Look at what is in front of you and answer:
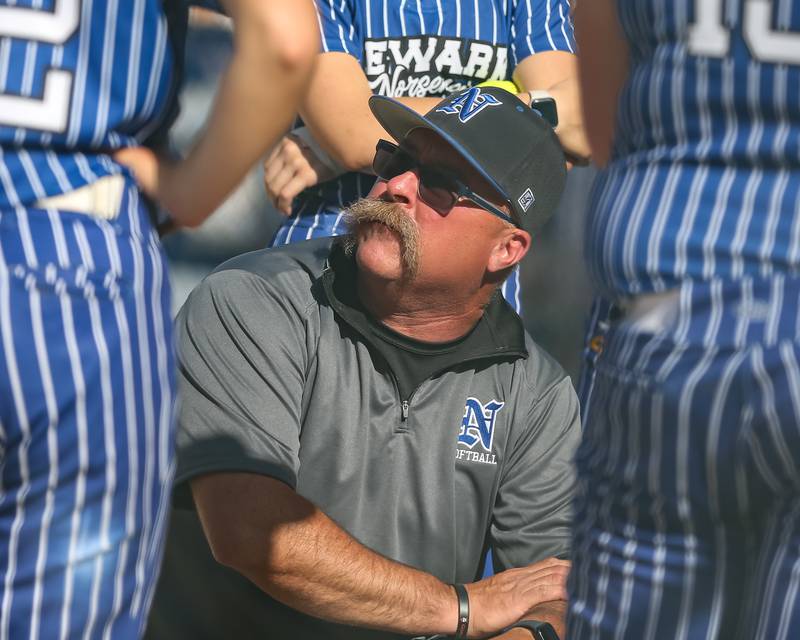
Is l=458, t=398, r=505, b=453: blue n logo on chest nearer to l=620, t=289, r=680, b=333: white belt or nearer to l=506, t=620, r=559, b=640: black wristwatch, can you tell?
l=506, t=620, r=559, b=640: black wristwatch

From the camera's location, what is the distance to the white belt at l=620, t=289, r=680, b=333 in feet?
4.62

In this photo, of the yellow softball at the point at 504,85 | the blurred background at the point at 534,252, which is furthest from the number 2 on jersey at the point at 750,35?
the blurred background at the point at 534,252

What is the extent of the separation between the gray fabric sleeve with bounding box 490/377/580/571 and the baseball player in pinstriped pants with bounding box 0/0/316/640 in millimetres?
1257

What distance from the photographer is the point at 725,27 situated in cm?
140

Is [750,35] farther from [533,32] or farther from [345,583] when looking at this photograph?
[533,32]

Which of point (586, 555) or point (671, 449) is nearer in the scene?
point (671, 449)

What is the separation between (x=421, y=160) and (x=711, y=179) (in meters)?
1.25

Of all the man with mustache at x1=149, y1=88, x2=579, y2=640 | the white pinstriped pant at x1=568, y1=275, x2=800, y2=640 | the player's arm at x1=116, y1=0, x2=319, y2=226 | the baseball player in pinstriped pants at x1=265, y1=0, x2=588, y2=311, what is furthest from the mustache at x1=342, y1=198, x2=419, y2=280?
the white pinstriped pant at x1=568, y1=275, x2=800, y2=640

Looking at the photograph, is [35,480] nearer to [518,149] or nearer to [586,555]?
[586,555]

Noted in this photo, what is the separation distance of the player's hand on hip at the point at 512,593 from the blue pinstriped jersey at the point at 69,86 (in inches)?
52.6

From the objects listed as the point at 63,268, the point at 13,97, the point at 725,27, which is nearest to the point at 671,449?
the point at 725,27

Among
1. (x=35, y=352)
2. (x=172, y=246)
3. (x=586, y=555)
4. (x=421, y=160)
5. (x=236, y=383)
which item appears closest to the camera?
(x=35, y=352)

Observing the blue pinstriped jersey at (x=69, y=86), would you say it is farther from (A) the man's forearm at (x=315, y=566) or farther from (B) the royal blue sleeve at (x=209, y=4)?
→ (A) the man's forearm at (x=315, y=566)

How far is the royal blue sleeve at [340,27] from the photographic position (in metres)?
2.86
